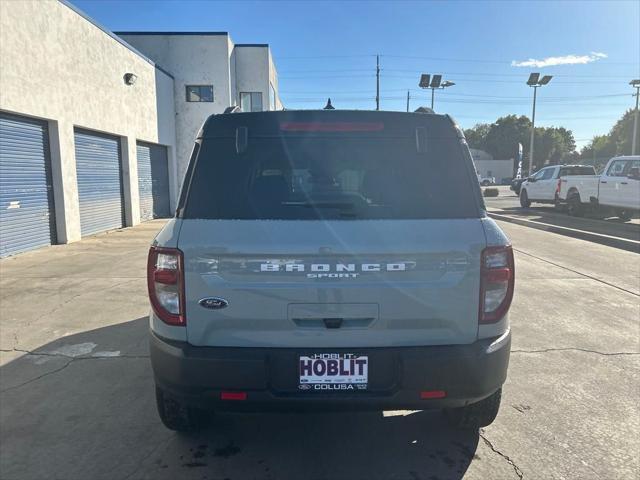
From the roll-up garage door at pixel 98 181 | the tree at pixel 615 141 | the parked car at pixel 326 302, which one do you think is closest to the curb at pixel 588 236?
the parked car at pixel 326 302

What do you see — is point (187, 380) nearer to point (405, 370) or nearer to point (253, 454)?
point (253, 454)

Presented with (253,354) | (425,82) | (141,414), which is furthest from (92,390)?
(425,82)

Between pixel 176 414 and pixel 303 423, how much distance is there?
87cm

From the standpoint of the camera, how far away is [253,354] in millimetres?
2346

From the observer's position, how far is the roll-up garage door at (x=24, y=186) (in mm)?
9703

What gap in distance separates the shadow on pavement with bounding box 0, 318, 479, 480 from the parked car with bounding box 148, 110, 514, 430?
58 cm

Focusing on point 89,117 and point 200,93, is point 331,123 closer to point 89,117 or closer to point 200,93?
point 89,117

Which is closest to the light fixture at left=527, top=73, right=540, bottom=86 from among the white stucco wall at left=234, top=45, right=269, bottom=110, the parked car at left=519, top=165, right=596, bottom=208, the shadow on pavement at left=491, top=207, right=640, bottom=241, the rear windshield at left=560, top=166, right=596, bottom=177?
the parked car at left=519, top=165, right=596, bottom=208

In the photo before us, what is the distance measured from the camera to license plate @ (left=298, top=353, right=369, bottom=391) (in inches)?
93.0

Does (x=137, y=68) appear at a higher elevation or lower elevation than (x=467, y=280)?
higher

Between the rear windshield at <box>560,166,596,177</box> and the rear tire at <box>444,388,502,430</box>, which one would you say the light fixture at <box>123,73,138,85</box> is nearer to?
the rear tire at <box>444,388,502,430</box>

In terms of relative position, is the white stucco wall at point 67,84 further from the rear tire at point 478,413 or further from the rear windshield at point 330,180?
the rear tire at point 478,413

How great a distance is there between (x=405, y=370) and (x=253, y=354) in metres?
0.77

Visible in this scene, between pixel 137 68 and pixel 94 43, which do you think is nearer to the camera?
pixel 94 43
